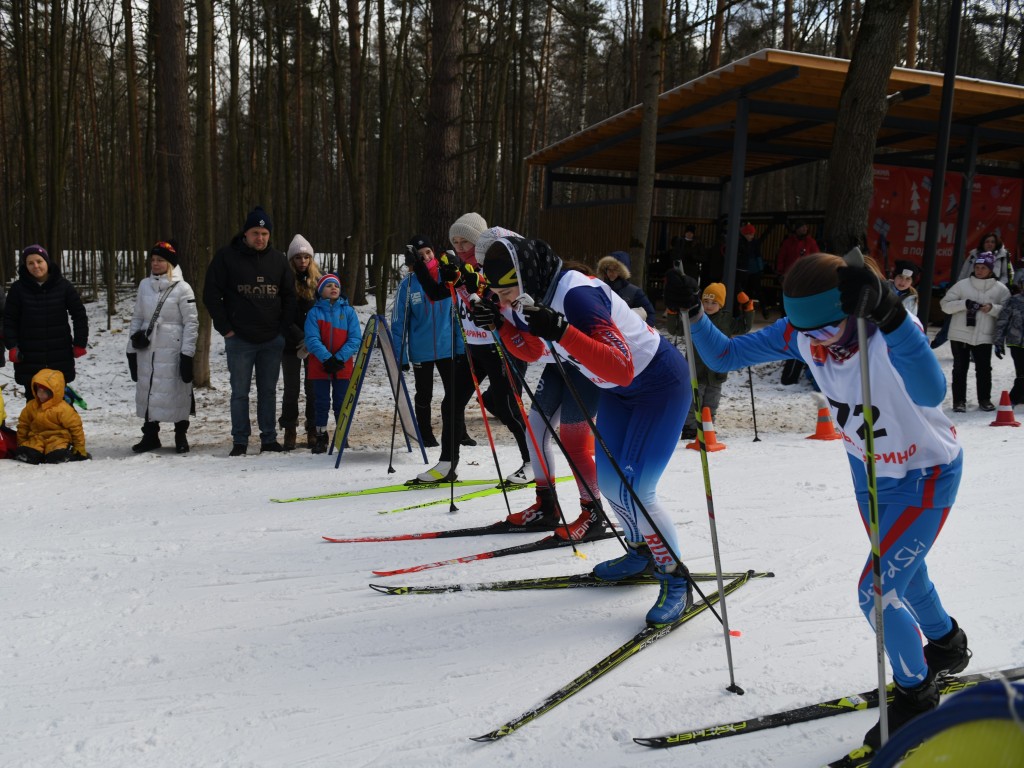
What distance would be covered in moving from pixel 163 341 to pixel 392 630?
15.1 ft

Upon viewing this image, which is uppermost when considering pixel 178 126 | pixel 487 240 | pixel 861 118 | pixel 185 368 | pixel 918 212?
pixel 861 118

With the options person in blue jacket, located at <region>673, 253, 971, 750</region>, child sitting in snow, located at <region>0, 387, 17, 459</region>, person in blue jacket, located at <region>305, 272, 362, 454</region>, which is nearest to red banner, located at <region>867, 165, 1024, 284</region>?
person in blue jacket, located at <region>305, 272, 362, 454</region>

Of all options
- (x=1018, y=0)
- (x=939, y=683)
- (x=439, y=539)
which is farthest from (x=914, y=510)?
(x=1018, y=0)

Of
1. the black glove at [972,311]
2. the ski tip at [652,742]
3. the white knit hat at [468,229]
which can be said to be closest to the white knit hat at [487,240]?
the white knit hat at [468,229]

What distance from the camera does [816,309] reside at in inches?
93.8

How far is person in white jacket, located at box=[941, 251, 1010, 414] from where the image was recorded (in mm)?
8812

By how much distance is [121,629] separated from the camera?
350cm

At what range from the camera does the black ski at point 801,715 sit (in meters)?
2.63

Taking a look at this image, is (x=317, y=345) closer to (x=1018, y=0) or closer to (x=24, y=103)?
(x=24, y=103)

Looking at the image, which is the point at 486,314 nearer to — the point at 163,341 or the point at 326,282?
the point at 326,282

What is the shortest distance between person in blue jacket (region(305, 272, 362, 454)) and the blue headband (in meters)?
5.35

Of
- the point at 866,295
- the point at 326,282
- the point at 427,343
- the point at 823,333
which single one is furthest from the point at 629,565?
the point at 326,282

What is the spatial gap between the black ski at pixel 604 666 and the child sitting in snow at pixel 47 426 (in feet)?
18.4

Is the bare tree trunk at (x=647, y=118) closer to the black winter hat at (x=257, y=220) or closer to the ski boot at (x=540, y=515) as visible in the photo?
the black winter hat at (x=257, y=220)
